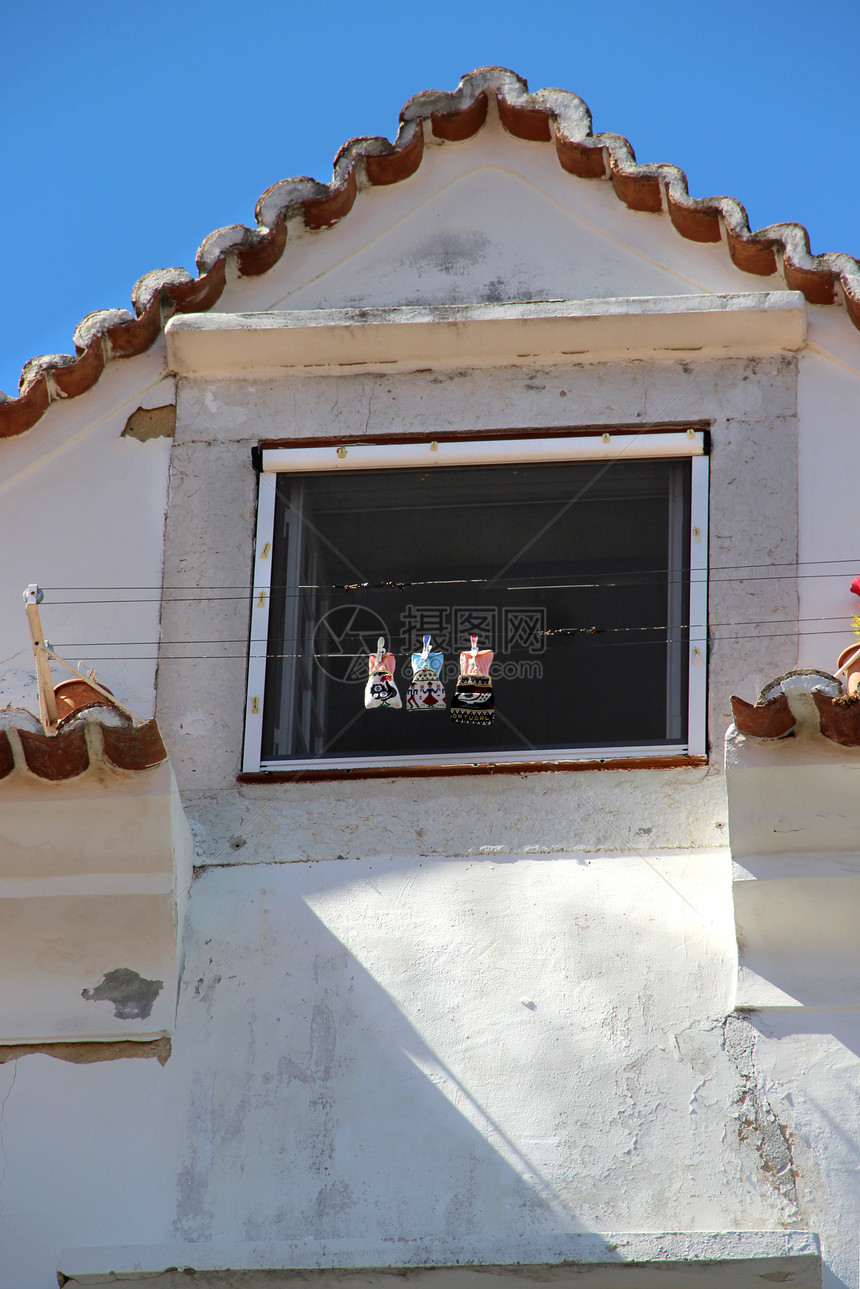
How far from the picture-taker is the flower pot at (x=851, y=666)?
17.1ft

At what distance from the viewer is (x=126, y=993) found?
201 inches

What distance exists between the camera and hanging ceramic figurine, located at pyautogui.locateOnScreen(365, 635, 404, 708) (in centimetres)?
563

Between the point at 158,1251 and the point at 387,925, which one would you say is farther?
the point at 387,925

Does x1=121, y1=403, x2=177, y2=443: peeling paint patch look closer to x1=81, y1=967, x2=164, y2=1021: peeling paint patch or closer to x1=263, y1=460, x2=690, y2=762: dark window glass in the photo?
x1=263, y1=460, x2=690, y2=762: dark window glass

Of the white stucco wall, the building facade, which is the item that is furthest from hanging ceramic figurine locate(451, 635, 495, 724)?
Result: the white stucco wall

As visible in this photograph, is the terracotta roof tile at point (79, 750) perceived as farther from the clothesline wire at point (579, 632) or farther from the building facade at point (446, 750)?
the clothesline wire at point (579, 632)

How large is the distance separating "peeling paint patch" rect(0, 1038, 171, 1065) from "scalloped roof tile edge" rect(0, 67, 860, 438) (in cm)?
257

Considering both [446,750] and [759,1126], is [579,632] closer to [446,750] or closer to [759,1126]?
[446,750]

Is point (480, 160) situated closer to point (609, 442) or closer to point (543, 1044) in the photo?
point (609, 442)

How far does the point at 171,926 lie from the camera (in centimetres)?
514

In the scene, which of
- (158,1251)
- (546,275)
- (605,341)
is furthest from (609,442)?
(158,1251)

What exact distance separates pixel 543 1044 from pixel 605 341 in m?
2.80

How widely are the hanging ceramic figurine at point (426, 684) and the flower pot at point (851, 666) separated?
54.0 inches

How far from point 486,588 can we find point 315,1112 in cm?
223
